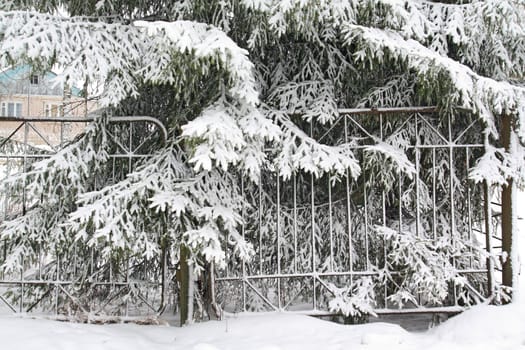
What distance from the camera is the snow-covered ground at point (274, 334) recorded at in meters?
3.81

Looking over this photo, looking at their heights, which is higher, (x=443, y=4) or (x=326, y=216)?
(x=443, y=4)

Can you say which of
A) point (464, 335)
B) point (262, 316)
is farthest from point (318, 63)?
point (464, 335)

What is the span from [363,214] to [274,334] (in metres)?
1.52

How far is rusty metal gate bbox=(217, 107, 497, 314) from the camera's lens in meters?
4.55

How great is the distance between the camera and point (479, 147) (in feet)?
15.1

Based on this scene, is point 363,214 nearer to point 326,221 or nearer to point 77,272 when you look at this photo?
point 326,221

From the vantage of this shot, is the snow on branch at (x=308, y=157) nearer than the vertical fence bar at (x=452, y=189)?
Yes

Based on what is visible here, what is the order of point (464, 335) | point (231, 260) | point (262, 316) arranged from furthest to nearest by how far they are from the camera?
point (231, 260)
point (262, 316)
point (464, 335)

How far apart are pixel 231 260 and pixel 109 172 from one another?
1474mm

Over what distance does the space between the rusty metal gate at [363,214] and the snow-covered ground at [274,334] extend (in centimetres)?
30

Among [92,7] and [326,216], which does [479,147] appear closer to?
[326,216]

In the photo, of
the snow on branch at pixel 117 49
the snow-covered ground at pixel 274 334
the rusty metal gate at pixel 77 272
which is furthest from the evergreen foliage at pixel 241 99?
the snow-covered ground at pixel 274 334

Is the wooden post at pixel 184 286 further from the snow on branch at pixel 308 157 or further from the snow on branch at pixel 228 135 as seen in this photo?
the snow on branch at pixel 308 157

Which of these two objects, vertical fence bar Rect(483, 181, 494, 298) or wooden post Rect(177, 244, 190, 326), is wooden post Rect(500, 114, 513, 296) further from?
wooden post Rect(177, 244, 190, 326)
